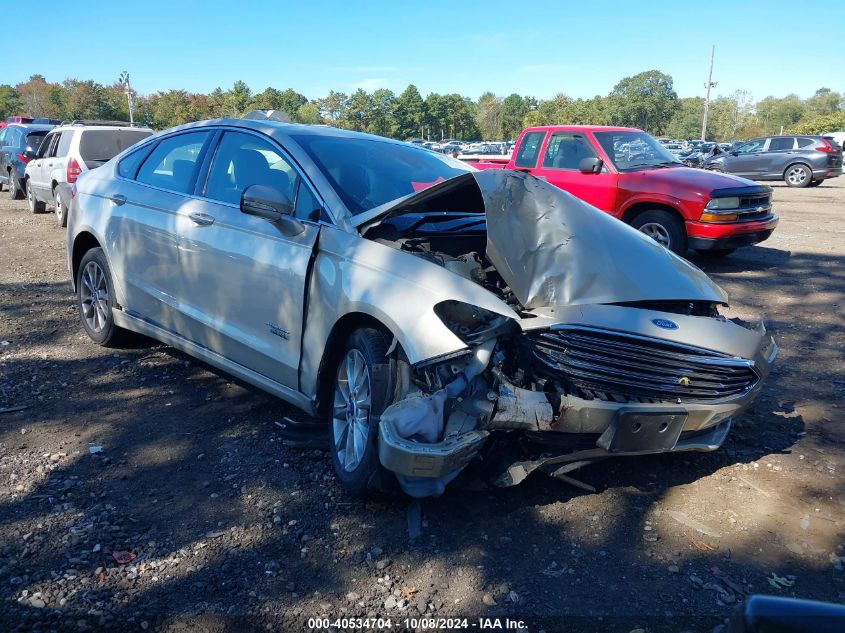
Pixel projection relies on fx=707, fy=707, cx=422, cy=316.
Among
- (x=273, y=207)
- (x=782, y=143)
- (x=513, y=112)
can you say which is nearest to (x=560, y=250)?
(x=273, y=207)

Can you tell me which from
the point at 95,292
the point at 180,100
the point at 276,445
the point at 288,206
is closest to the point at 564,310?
the point at 288,206

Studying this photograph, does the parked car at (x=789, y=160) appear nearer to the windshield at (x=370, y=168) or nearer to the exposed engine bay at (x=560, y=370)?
the windshield at (x=370, y=168)

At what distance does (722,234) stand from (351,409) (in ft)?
22.5

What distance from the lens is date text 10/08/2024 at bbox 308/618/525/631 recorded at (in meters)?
2.67

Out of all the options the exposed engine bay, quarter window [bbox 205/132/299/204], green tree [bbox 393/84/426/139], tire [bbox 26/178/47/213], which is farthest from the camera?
green tree [bbox 393/84/426/139]

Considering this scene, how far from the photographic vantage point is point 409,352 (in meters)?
3.09

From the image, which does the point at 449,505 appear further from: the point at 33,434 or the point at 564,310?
the point at 33,434

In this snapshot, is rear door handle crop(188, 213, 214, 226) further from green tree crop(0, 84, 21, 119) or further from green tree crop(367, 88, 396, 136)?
green tree crop(367, 88, 396, 136)

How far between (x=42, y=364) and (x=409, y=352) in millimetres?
3806

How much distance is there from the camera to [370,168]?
172 inches

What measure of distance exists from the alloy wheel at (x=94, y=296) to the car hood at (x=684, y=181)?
665 cm

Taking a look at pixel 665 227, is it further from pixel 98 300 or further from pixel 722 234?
pixel 98 300

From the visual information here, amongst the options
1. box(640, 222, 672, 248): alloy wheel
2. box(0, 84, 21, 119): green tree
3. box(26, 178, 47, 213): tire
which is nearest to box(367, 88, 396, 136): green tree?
box(0, 84, 21, 119): green tree

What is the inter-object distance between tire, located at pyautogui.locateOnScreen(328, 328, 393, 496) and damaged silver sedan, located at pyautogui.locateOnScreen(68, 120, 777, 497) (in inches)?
0.4
